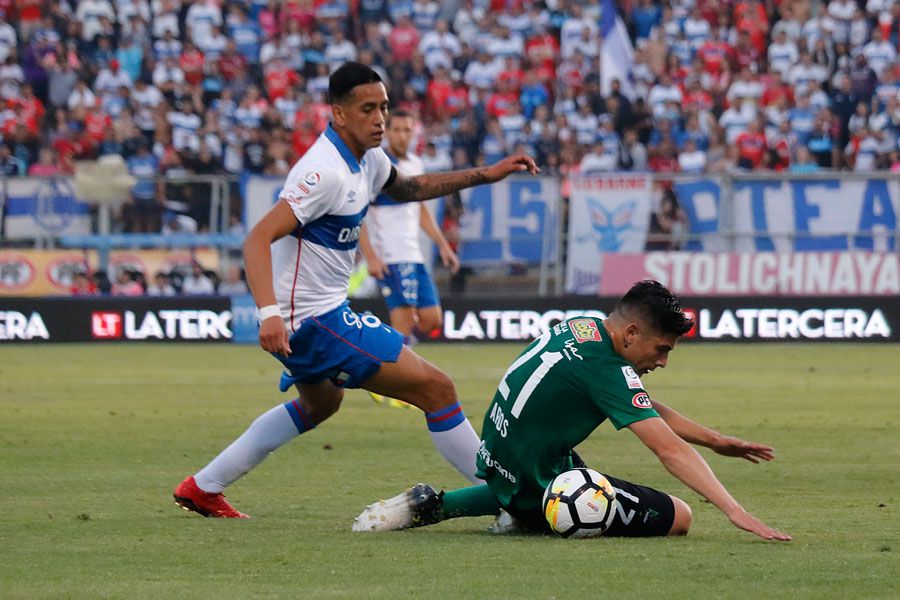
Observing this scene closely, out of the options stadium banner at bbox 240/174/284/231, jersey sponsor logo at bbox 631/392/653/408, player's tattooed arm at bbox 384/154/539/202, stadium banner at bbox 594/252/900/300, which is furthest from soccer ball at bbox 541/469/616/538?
stadium banner at bbox 240/174/284/231

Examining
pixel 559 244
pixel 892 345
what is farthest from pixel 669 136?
pixel 892 345

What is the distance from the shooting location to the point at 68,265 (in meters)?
23.4

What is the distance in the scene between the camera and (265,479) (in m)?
9.73

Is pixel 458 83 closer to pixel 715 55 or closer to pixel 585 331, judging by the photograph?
pixel 715 55

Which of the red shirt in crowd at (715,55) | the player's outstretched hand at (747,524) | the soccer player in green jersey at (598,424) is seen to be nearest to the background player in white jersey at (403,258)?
the soccer player in green jersey at (598,424)

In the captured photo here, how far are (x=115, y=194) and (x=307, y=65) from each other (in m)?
6.97

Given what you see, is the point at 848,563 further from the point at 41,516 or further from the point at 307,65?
the point at 307,65

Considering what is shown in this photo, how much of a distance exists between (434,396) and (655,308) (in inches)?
61.9

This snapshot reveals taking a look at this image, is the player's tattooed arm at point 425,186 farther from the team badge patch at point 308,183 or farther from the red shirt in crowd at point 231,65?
the red shirt in crowd at point 231,65

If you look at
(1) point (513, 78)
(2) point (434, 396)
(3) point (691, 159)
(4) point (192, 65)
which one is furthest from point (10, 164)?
(2) point (434, 396)

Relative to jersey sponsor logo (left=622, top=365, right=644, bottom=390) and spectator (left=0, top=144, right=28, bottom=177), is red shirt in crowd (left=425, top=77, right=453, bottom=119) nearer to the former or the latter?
spectator (left=0, top=144, right=28, bottom=177)

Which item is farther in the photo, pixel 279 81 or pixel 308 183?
pixel 279 81

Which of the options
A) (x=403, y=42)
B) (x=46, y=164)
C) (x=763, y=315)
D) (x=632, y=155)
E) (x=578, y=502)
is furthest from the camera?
(x=403, y=42)

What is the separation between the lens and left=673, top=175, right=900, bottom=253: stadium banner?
22.6 metres
